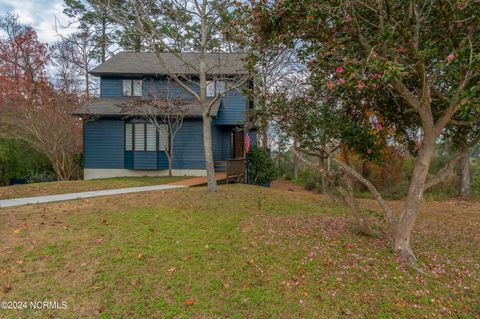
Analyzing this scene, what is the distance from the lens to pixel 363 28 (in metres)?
4.06

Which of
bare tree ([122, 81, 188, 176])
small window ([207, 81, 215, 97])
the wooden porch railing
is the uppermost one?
small window ([207, 81, 215, 97])

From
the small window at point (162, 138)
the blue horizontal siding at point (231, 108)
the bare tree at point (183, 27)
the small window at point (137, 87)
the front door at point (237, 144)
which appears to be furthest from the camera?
the front door at point (237, 144)

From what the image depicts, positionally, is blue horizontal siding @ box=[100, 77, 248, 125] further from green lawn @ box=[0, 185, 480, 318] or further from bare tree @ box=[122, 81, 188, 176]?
green lawn @ box=[0, 185, 480, 318]

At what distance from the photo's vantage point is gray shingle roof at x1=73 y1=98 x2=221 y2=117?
1334 centimetres

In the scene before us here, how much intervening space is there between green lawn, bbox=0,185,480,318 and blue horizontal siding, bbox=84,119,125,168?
8.60 m

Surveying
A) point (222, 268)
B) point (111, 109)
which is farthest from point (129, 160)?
point (222, 268)

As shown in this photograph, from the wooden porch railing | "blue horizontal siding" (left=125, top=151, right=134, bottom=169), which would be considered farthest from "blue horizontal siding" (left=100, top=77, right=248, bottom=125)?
"blue horizontal siding" (left=125, top=151, right=134, bottom=169)

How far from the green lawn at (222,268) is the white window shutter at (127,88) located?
416 inches

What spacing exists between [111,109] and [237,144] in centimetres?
731

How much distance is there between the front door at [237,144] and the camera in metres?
17.1

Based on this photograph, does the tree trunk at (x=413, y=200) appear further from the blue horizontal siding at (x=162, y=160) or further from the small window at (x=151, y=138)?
the small window at (x=151, y=138)

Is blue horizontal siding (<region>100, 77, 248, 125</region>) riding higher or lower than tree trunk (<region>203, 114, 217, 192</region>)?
higher

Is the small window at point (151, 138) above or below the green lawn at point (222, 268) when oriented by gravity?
above

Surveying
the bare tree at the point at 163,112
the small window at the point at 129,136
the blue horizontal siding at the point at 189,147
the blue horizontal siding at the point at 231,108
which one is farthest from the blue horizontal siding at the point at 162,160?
the blue horizontal siding at the point at 231,108
